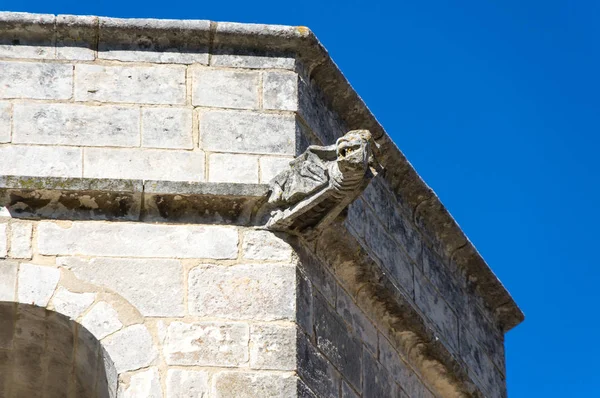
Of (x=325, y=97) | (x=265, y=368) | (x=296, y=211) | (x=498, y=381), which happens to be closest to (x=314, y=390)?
(x=265, y=368)

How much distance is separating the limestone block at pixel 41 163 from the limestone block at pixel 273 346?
1070mm

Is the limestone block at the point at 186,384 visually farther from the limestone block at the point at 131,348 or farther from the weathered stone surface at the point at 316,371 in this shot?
the weathered stone surface at the point at 316,371

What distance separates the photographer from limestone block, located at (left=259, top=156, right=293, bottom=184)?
25.3 ft

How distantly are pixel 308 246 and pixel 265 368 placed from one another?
73 centimetres

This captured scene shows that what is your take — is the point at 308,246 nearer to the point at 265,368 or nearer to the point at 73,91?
A: the point at 265,368

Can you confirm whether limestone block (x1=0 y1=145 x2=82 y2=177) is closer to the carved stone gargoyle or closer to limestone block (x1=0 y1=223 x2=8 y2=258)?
limestone block (x1=0 y1=223 x2=8 y2=258)

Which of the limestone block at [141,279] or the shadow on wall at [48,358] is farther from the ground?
the limestone block at [141,279]

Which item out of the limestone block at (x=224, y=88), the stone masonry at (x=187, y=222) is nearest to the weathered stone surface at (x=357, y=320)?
the stone masonry at (x=187, y=222)

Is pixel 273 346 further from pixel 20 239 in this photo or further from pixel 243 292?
pixel 20 239

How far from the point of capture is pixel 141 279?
289 inches

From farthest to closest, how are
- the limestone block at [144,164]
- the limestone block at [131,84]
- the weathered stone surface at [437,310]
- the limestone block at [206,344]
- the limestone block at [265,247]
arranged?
the weathered stone surface at [437,310] < the limestone block at [131,84] < the limestone block at [144,164] < the limestone block at [265,247] < the limestone block at [206,344]

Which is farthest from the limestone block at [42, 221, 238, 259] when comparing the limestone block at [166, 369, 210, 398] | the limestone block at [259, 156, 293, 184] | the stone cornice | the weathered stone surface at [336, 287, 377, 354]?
the stone cornice

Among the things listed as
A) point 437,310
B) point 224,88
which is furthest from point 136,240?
point 437,310

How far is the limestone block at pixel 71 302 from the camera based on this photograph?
7.22 meters
